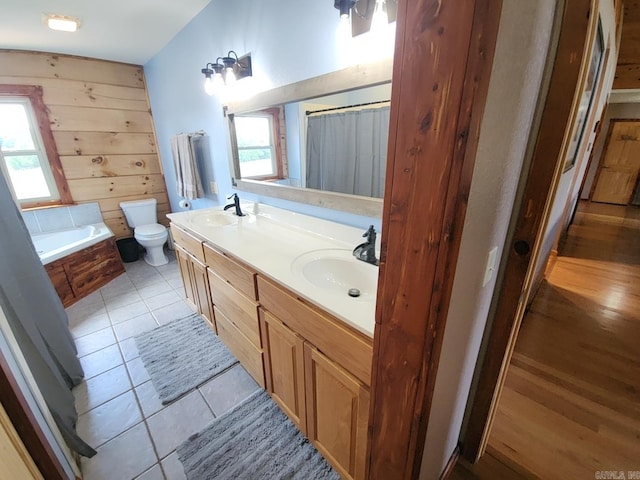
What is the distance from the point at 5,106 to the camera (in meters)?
2.79

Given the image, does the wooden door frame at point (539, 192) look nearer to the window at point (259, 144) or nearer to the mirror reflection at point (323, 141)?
the mirror reflection at point (323, 141)

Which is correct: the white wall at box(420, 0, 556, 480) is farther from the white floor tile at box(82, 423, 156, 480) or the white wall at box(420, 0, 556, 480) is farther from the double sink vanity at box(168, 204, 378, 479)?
the white floor tile at box(82, 423, 156, 480)

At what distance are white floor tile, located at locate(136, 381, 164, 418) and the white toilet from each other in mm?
2023

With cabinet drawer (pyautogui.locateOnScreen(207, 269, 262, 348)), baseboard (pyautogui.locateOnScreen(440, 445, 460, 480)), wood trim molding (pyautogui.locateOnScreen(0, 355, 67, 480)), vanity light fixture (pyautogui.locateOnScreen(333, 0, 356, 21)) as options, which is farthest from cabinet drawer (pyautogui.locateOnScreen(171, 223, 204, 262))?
baseboard (pyautogui.locateOnScreen(440, 445, 460, 480))

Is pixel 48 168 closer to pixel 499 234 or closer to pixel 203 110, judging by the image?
pixel 203 110

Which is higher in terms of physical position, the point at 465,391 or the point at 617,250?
the point at 465,391

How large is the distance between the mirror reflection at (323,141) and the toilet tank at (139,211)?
2145 mm

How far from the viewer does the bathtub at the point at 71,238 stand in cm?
282

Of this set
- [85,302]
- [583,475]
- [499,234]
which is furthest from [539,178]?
[85,302]

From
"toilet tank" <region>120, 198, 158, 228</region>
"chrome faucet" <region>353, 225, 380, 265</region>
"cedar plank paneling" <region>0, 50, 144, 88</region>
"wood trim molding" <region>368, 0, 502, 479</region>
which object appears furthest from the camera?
"toilet tank" <region>120, 198, 158, 228</region>

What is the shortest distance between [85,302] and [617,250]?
617cm

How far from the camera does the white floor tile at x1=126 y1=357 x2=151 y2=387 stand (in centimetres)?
175

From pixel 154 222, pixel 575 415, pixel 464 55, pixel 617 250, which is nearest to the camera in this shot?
pixel 464 55

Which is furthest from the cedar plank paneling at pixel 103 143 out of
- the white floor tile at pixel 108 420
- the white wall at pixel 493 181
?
the white wall at pixel 493 181
